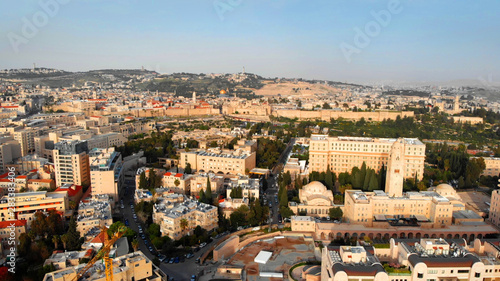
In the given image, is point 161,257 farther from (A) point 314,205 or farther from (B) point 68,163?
(B) point 68,163

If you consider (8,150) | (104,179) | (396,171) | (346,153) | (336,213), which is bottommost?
(336,213)

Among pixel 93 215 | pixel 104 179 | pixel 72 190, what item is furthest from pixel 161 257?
pixel 72 190

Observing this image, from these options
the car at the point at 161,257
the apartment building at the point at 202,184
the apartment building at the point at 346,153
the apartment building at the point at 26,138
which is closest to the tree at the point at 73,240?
the car at the point at 161,257

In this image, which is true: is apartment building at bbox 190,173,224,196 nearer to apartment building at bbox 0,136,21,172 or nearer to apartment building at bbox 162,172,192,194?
apartment building at bbox 162,172,192,194

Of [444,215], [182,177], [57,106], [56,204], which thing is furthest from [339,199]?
[57,106]

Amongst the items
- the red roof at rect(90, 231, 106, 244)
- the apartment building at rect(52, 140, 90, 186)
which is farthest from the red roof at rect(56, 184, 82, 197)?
the red roof at rect(90, 231, 106, 244)

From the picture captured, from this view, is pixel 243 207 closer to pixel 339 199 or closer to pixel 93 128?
pixel 339 199

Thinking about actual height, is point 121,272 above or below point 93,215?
above
